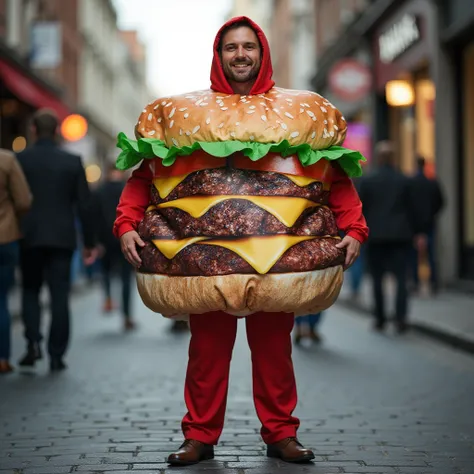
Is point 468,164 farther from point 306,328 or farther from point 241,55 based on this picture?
A: point 241,55

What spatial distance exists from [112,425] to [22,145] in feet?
70.5

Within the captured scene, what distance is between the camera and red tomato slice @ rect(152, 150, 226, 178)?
15.1ft

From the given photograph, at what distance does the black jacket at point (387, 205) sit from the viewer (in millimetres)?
11609

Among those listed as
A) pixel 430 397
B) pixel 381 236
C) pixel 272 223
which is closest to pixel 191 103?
pixel 272 223

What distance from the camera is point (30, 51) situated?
2683cm

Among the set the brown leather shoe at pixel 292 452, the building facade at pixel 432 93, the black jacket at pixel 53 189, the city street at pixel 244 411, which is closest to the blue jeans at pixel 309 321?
the city street at pixel 244 411

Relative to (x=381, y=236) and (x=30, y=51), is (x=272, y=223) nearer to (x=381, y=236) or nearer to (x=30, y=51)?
(x=381, y=236)

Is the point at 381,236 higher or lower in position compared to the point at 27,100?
lower

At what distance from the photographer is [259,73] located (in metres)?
4.77

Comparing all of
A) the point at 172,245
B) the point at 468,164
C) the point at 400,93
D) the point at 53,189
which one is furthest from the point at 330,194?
the point at 400,93

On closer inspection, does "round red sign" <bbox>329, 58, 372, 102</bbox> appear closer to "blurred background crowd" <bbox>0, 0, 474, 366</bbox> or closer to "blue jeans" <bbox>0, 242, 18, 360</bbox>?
"blurred background crowd" <bbox>0, 0, 474, 366</bbox>

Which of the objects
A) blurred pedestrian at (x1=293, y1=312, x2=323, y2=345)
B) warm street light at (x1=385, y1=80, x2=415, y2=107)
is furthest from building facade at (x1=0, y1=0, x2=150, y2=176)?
blurred pedestrian at (x1=293, y1=312, x2=323, y2=345)

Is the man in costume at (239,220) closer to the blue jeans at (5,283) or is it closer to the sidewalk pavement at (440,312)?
the blue jeans at (5,283)

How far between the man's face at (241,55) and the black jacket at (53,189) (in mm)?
3673
